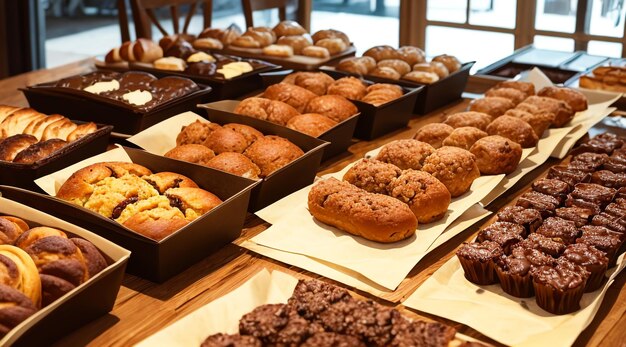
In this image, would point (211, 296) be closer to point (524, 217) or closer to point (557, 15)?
point (524, 217)

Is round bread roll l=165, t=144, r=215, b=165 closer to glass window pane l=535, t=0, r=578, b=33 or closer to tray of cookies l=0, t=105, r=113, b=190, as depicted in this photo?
tray of cookies l=0, t=105, r=113, b=190

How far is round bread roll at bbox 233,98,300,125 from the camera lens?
2.34m

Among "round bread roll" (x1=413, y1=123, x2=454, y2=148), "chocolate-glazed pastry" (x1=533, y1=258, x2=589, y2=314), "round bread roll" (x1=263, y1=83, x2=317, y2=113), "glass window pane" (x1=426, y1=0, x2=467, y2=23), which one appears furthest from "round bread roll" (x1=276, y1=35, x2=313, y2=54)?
"glass window pane" (x1=426, y1=0, x2=467, y2=23)

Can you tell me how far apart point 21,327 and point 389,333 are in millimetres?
624

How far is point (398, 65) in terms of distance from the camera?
2.87 m

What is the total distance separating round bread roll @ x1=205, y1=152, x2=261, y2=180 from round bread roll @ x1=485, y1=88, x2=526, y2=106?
1.06 metres

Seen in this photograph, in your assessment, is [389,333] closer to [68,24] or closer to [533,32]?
[533,32]

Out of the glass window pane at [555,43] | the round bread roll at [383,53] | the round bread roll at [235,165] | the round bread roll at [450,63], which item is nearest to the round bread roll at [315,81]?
the round bread roll at [383,53]

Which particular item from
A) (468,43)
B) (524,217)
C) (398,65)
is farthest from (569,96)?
(468,43)

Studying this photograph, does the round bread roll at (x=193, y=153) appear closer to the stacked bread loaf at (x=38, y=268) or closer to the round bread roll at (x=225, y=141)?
the round bread roll at (x=225, y=141)

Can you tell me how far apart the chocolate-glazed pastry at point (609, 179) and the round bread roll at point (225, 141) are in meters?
0.98

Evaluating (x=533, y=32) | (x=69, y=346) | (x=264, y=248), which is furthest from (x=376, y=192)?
(x=533, y=32)

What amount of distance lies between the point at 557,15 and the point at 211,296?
413cm

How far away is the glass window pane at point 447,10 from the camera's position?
5.32 m
